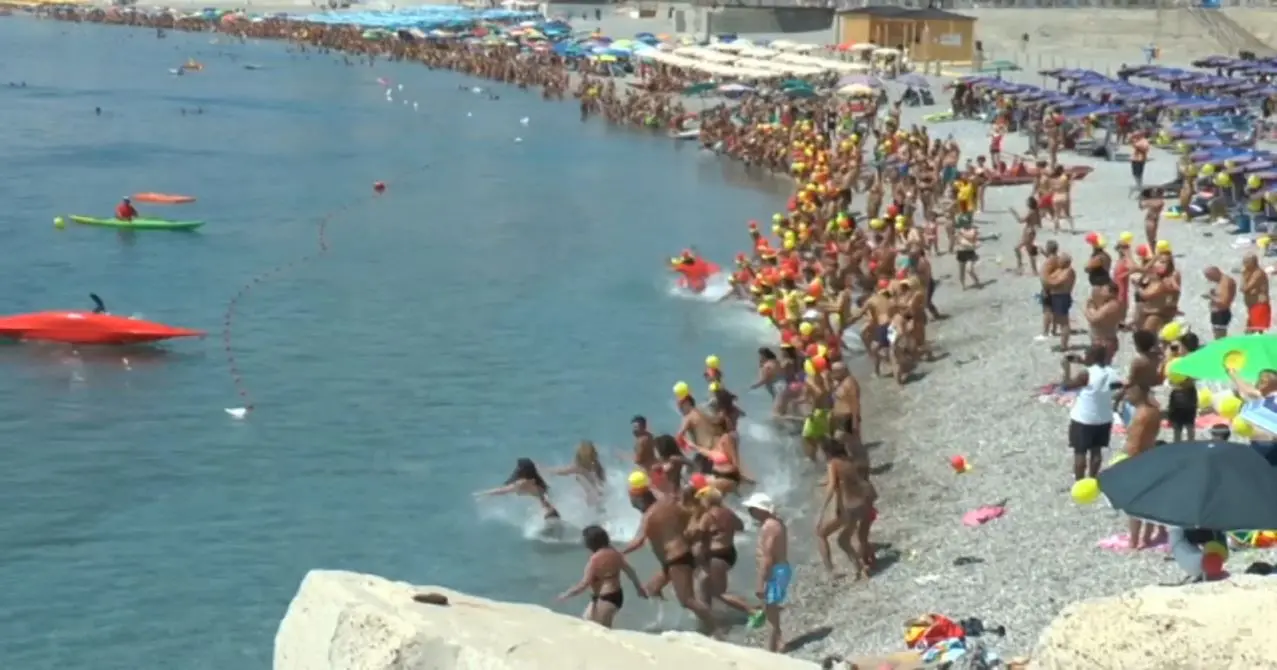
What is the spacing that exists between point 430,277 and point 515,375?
28.4 feet

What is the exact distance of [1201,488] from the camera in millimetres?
9594

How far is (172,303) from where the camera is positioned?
28906 mm

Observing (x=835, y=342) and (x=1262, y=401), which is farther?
(x=835, y=342)

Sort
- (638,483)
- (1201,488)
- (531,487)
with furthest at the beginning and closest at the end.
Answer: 1. (531,487)
2. (638,483)
3. (1201,488)

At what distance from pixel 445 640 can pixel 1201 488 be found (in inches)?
190

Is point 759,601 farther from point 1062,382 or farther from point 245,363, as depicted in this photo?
point 245,363

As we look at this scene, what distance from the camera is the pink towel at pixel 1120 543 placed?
1251 cm

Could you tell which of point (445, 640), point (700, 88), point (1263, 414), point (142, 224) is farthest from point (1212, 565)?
point (700, 88)

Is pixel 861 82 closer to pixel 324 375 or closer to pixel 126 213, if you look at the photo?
pixel 126 213

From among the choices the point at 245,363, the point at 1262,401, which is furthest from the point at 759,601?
the point at 245,363

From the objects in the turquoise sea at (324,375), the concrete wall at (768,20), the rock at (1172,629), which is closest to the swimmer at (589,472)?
the turquoise sea at (324,375)

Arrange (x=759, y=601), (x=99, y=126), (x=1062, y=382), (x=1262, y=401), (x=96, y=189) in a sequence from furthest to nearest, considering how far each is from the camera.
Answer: (x=99, y=126)
(x=96, y=189)
(x=1062, y=382)
(x=759, y=601)
(x=1262, y=401)

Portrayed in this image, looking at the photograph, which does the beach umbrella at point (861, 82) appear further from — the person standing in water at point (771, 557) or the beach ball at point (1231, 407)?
the person standing in water at point (771, 557)

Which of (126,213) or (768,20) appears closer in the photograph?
(126,213)
